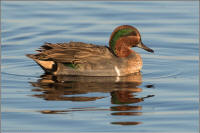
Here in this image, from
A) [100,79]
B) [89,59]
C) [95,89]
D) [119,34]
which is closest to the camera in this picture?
[95,89]

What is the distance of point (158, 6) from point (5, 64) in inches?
304

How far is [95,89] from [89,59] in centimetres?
134

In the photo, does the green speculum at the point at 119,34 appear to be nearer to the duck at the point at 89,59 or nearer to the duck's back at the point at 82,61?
the duck at the point at 89,59

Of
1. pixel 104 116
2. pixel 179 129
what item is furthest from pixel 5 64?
pixel 179 129

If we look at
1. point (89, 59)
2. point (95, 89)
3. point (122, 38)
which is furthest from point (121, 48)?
point (95, 89)

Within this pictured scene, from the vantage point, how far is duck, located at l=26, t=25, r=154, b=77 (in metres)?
13.1

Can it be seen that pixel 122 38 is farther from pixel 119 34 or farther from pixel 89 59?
pixel 89 59

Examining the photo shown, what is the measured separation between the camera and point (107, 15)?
19141 mm

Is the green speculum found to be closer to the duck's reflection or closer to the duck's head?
the duck's head

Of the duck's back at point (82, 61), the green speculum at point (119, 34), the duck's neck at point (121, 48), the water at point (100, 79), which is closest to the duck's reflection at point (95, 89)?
the water at point (100, 79)

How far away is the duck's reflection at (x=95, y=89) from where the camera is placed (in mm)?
10547

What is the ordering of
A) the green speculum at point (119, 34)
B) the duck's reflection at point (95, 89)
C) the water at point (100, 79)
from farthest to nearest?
the green speculum at point (119, 34) → the duck's reflection at point (95, 89) → the water at point (100, 79)

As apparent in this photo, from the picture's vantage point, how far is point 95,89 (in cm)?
1191

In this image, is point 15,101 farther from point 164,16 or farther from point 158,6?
point 158,6
